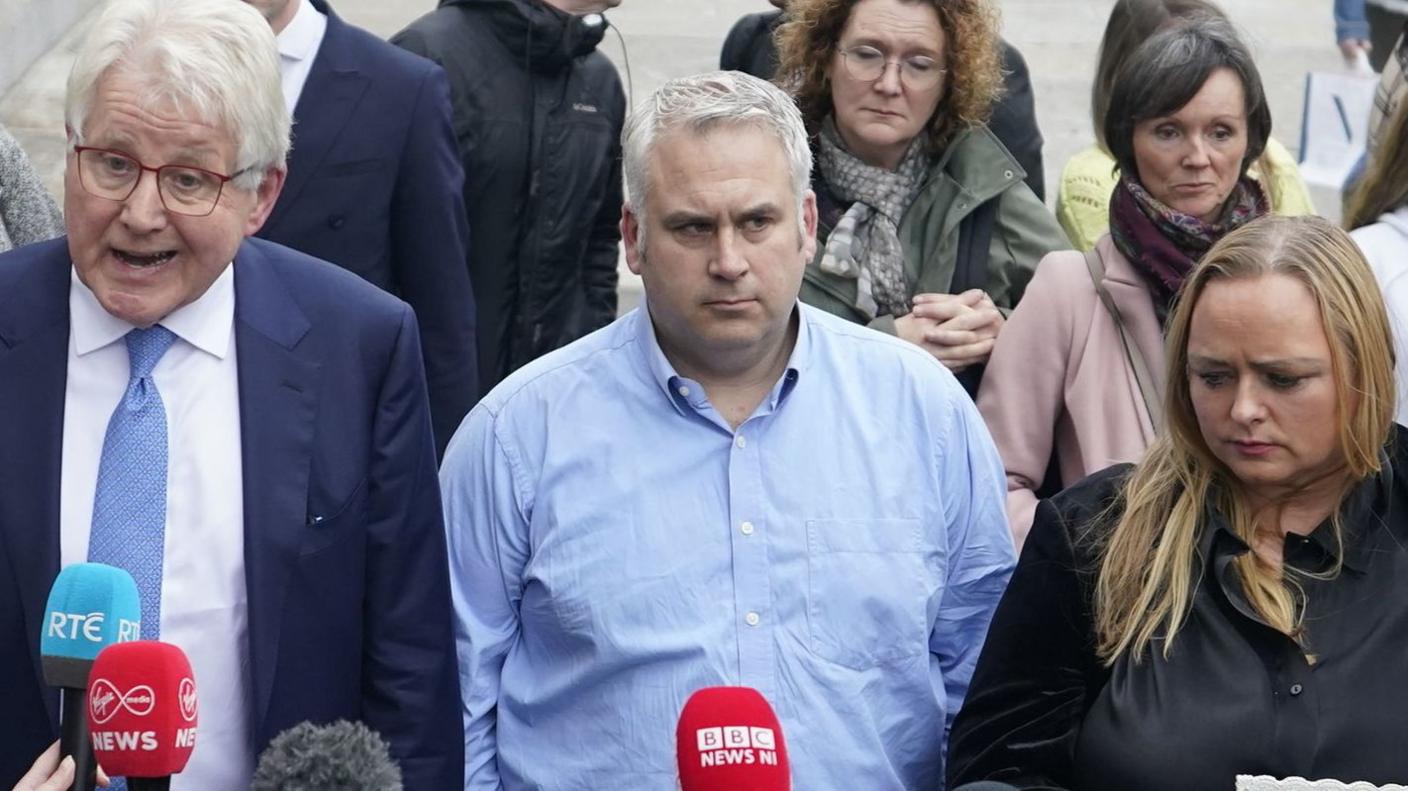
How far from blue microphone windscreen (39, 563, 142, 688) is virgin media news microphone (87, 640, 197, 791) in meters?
0.15

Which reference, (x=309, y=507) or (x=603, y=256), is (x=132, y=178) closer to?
(x=309, y=507)

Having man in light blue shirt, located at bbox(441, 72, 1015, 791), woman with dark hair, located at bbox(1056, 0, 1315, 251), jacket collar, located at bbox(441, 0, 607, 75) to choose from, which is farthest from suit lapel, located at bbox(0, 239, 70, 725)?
woman with dark hair, located at bbox(1056, 0, 1315, 251)

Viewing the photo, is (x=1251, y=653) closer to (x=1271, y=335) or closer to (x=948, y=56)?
(x=1271, y=335)

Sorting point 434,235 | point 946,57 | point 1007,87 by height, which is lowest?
point 434,235

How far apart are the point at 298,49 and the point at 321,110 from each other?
150 millimetres

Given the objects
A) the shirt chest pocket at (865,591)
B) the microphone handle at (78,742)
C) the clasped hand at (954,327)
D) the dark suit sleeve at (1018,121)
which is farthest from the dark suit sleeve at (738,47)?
the microphone handle at (78,742)

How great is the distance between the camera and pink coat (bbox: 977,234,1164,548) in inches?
177

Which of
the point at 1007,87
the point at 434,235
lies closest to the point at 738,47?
the point at 1007,87

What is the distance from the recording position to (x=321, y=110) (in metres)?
4.93

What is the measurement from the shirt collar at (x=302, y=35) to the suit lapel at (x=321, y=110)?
0.02 meters

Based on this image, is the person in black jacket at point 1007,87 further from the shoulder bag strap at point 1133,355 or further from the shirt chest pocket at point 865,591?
the shirt chest pocket at point 865,591

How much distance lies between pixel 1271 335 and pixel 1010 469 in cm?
112

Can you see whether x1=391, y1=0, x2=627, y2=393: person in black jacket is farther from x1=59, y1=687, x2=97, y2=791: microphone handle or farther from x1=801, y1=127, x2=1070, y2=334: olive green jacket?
x1=59, y1=687, x2=97, y2=791: microphone handle

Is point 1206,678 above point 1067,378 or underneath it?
underneath
